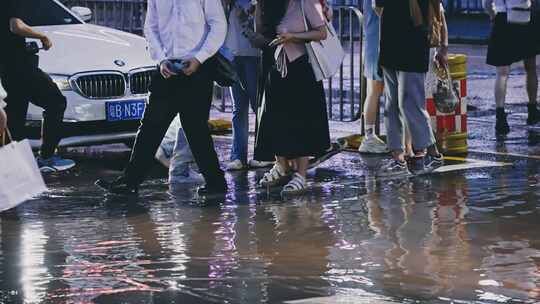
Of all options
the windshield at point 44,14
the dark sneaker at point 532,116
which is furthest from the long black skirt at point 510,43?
the windshield at point 44,14

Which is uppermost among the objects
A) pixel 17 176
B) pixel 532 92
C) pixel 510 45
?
pixel 510 45

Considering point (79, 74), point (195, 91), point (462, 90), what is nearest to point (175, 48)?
point (195, 91)

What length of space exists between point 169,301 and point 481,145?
21.5 ft

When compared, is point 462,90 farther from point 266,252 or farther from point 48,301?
point 48,301

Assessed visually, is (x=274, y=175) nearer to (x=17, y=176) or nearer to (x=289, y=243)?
(x=289, y=243)

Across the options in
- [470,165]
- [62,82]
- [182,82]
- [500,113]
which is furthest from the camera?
[500,113]

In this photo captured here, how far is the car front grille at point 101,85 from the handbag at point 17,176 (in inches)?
203

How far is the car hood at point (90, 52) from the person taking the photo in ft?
42.7

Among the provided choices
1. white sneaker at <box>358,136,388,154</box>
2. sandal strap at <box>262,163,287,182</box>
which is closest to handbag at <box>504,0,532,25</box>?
white sneaker at <box>358,136,388,154</box>

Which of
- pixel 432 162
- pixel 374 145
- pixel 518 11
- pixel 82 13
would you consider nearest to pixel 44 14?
pixel 82 13

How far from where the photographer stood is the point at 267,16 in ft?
36.2

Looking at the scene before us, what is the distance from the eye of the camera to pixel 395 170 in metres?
11.8

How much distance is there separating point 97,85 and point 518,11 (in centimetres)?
422

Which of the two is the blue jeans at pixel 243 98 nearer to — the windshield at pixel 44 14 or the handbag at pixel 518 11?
the windshield at pixel 44 14
